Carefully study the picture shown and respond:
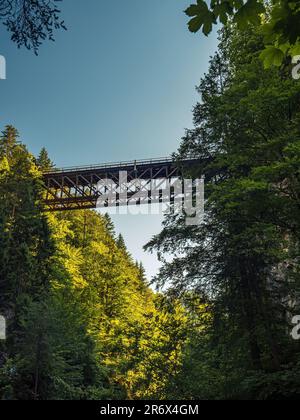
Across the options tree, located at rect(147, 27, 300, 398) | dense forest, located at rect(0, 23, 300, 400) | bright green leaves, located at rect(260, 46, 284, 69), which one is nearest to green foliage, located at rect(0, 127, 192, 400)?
dense forest, located at rect(0, 23, 300, 400)

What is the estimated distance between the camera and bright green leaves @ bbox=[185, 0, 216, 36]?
2.31m

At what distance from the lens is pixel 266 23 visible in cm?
239

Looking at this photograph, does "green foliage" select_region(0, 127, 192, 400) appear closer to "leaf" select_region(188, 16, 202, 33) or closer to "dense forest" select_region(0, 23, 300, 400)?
"dense forest" select_region(0, 23, 300, 400)

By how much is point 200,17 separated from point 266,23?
438mm

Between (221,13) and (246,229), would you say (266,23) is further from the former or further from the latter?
(246,229)

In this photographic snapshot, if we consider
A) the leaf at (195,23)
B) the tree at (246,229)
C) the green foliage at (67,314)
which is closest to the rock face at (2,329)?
the green foliage at (67,314)

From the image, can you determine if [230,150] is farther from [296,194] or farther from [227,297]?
[227,297]

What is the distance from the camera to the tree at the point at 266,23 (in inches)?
89.2

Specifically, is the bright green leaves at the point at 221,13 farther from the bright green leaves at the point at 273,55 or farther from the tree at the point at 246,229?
the tree at the point at 246,229

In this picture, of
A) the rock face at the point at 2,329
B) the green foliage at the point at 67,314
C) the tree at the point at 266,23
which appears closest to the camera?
the tree at the point at 266,23

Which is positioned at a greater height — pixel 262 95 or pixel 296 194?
pixel 262 95
